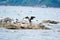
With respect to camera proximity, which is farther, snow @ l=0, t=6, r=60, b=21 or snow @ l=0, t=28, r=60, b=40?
snow @ l=0, t=6, r=60, b=21

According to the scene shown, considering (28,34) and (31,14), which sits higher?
(28,34)

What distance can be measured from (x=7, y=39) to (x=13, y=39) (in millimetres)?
603

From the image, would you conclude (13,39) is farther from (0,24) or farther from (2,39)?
(0,24)

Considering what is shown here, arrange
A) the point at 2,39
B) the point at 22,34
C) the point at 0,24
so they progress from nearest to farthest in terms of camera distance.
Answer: the point at 2,39 → the point at 22,34 → the point at 0,24

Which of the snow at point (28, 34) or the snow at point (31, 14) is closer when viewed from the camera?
the snow at point (28, 34)

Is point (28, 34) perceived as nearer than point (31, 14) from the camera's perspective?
Yes

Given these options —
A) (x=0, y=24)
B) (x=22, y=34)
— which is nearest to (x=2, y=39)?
(x=22, y=34)

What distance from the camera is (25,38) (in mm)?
35062

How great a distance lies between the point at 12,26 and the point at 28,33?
7.49 ft

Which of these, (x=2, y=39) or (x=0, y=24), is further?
(x=0, y=24)

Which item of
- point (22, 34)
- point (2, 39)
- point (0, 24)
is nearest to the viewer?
point (2, 39)

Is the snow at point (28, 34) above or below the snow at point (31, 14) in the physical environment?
above

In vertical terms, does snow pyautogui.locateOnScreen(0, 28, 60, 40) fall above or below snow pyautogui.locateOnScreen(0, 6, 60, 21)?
above

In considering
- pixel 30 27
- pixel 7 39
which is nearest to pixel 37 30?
pixel 30 27
